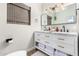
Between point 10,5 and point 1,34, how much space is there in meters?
0.33

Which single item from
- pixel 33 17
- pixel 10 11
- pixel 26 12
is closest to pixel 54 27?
pixel 33 17

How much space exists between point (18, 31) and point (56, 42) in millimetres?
495

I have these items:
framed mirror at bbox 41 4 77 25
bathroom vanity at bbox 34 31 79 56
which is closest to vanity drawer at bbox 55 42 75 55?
bathroom vanity at bbox 34 31 79 56

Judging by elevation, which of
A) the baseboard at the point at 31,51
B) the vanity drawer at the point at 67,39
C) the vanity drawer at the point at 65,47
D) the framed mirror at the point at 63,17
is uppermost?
the framed mirror at the point at 63,17

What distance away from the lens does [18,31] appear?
1.00m

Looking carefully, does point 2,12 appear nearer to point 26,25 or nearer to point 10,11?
point 10,11

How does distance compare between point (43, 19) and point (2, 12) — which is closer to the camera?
point (2, 12)

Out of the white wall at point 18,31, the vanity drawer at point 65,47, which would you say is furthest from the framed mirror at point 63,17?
the vanity drawer at point 65,47

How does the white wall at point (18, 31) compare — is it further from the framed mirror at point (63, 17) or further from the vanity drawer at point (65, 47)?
the vanity drawer at point (65, 47)

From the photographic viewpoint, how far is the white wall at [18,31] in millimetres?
930

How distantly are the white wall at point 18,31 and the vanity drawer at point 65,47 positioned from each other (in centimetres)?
33

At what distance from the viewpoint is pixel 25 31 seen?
3.40 ft

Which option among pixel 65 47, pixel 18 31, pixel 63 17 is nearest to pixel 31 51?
pixel 18 31

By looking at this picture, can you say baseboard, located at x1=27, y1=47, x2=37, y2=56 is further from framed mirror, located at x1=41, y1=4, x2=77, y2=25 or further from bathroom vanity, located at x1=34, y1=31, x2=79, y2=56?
framed mirror, located at x1=41, y1=4, x2=77, y2=25
